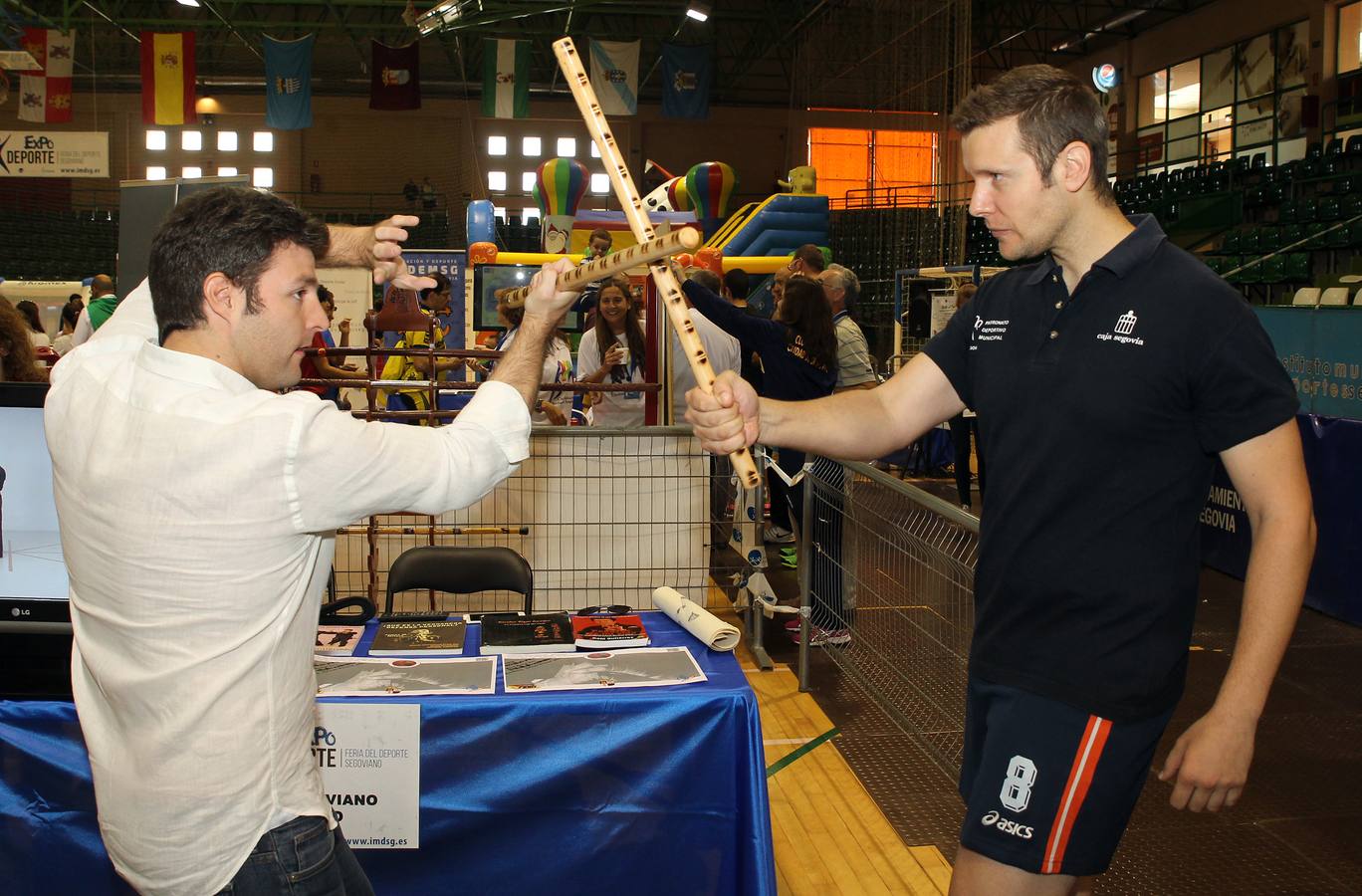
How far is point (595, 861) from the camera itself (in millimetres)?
2629

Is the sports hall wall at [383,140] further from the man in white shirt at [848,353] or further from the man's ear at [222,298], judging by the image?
the man's ear at [222,298]

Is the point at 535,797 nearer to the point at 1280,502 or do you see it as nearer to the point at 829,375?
the point at 1280,502

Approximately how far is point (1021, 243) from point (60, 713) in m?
2.22

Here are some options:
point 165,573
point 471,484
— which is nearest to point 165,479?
point 165,573

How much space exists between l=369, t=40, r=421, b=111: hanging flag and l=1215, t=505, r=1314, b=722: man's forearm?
19497 mm

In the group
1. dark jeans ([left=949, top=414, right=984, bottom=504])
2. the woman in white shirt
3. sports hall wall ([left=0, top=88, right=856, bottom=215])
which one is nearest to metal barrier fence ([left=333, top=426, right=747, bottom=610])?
the woman in white shirt

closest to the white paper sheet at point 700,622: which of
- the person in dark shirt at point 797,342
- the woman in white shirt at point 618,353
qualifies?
the person in dark shirt at point 797,342

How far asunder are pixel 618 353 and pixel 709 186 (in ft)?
26.7

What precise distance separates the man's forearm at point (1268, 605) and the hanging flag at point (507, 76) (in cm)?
1822

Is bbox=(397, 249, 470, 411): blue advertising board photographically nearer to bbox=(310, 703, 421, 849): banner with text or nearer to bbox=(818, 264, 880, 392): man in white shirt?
bbox=(818, 264, 880, 392): man in white shirt

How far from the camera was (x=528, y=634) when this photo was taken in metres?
2.91

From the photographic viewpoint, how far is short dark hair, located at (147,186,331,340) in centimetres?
159

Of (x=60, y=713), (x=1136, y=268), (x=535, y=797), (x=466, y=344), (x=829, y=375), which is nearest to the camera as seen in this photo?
(x=1136, y=268)

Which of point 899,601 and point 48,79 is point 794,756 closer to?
point 899,601
